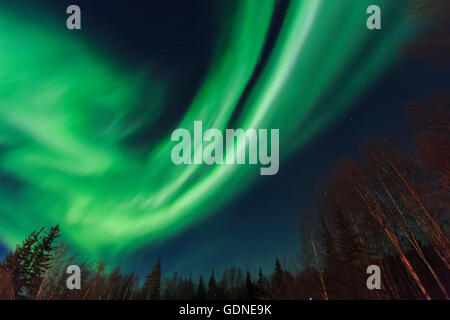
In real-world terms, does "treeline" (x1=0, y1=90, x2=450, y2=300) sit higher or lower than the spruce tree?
higher

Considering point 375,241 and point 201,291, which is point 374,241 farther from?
point 201,291

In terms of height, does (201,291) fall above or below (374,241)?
below

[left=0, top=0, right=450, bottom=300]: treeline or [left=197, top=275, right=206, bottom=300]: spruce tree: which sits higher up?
[left=0, top=0, right=450, bottom=300]: treeline

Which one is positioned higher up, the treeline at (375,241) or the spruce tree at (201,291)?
the treeline at (375,241)

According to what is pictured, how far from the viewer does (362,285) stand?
11.2 m

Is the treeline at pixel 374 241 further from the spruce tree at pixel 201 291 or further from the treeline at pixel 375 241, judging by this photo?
the spruce tree at pixel 201 291

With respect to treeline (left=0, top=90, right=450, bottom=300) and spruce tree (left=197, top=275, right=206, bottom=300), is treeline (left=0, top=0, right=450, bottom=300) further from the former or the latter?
spruce tree (left=197, top=275, right=206, bottom=300)

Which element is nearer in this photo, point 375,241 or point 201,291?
point 375,241

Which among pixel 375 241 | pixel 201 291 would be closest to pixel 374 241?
pixel 375 241

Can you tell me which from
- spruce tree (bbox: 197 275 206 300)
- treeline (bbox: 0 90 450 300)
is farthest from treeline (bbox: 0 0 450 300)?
spruce tree (bbox: 197 275 206 300)

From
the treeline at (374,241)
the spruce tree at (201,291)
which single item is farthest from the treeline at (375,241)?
the spruce tree at (201,291)

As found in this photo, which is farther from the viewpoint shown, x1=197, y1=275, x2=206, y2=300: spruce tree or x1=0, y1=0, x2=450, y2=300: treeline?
x1=197, y1=275, x2=206, y2=300: spruce tree
